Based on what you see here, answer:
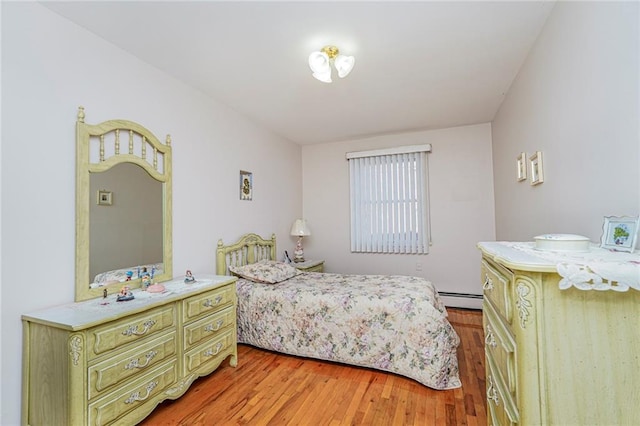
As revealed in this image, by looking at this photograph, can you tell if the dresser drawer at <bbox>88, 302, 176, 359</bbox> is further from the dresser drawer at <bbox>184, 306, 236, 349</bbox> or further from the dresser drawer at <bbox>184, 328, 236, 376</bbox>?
the dresser drawer at <bbox>184, 328, 236, 376</bbox>

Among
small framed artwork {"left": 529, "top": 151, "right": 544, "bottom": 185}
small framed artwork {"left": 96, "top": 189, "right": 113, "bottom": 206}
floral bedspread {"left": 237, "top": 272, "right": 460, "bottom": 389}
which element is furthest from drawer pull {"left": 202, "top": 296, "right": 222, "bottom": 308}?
small framed artwork {"left": 529, "top": 151, "right": 544, "bottom": 185}

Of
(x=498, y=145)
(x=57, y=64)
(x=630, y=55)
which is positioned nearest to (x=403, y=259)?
(x=498, y=145)

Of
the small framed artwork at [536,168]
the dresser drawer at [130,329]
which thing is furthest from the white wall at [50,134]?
the small framed artwork at [536,168]

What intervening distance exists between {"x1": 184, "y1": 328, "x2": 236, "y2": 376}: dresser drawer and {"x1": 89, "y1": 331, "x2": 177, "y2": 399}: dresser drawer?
0.17 metres

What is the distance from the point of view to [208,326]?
2150 millimetres

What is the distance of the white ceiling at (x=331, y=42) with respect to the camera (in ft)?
5.57

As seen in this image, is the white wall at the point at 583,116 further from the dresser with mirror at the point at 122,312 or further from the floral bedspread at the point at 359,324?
the dresser with mirror at the point at 122,312

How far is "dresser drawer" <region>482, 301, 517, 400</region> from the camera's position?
0.95 meters

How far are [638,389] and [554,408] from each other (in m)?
0.21

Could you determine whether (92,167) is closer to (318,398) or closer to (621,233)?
(318,398)

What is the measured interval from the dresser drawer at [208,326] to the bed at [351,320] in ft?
1.24

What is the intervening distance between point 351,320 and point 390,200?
7.41 feet

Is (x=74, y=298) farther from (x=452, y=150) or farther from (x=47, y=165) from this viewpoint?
(x=452, y=150)

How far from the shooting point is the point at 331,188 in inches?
181
